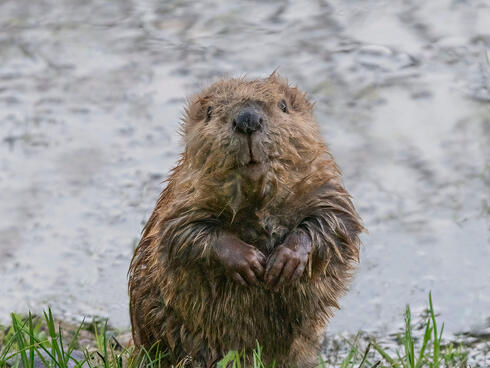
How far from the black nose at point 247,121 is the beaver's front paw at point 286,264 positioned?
1.70 feet

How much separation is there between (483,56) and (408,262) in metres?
2.84

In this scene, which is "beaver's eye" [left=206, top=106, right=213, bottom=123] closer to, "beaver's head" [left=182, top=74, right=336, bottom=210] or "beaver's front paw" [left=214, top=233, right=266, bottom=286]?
"beaver's head" [left=182, top=74, right=336, bottom=210]

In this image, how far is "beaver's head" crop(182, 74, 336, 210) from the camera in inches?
152

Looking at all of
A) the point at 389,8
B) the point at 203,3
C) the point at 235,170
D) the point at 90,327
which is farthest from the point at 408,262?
the point at 203,3

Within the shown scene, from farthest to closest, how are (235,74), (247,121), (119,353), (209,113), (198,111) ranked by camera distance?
1. (235,74)
2. (119,353)
3. (198,111)
4. (209,113)
5. (247,121)

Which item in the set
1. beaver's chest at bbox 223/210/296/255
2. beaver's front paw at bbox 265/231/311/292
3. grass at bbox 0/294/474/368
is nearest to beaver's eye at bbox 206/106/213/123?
beaver's chest at bbox 223/210/296/255

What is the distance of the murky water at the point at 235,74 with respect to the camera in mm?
6125

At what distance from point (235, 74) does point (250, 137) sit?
182 inches

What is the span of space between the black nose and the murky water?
214 centimetres

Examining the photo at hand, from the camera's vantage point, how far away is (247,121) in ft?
12.4

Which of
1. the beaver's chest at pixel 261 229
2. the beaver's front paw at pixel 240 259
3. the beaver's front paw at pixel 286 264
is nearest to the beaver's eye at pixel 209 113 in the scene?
the beaver's chest at pixel 261 229

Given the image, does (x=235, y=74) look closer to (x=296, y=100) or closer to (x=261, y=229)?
(x=296, y=100)

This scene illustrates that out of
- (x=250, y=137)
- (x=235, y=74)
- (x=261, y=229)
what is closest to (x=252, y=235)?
(x=261, y=229)

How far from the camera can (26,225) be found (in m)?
6.96
